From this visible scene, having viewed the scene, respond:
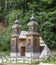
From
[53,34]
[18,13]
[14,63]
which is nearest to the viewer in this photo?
[14,63]

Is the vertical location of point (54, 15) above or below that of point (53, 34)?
above

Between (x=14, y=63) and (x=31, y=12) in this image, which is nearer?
(x=14, y=63)

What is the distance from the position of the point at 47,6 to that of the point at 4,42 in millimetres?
10238

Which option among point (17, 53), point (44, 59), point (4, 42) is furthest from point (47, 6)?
point (44, 59)

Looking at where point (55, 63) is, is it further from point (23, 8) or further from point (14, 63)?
point (23, 8)

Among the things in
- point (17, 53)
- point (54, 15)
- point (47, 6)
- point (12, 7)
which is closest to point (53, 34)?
point (54, 15)

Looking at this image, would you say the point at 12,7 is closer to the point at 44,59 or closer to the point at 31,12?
the point at 31,12

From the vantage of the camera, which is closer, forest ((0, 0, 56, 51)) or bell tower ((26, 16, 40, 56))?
bell tower ((26, 16, 40, 56))

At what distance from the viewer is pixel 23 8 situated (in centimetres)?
5338

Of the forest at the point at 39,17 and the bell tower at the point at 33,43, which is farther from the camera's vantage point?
the forest at the point at 39,17

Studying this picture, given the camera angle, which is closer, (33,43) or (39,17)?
(33,43)

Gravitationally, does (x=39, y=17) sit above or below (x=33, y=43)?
above

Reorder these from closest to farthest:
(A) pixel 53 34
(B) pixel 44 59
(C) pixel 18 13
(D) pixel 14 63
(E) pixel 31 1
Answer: (D) pixel 14 63
(B) pixel 44 59
(A) pixel 53 34
(C) pixel 18 13
(E) pixel 31 1

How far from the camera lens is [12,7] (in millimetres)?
54719
